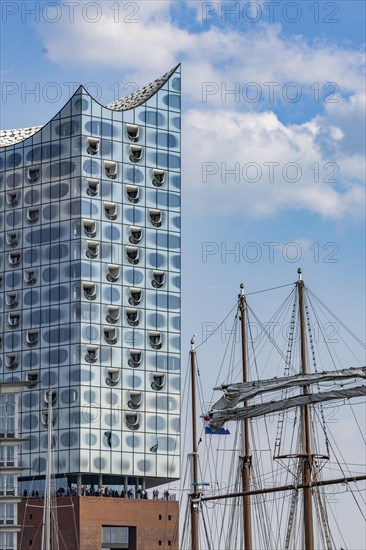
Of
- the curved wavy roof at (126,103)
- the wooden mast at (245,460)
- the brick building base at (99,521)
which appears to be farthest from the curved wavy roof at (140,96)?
the wooden mast at (245,460)

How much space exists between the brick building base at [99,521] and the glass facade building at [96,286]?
3157mm

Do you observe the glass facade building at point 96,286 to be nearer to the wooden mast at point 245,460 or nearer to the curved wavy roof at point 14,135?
the curved wavy roof at point 14,135

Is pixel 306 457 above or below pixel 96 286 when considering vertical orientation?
below

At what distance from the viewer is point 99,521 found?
430ft

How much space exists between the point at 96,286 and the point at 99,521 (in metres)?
21.8

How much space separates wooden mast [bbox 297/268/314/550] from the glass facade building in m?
46.0

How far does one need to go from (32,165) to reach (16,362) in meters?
19.1

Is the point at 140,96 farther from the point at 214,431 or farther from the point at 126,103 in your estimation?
the point at 214,431

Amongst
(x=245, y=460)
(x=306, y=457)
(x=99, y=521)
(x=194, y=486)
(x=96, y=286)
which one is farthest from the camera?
(x=96, y=286)

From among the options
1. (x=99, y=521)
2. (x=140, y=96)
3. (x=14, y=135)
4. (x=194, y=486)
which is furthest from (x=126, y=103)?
(x=194, y=486)

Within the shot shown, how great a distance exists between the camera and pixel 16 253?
14150 centimetres

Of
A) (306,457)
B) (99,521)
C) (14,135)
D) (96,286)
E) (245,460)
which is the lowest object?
(306,457)

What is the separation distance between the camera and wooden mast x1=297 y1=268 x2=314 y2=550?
8544 centimetres

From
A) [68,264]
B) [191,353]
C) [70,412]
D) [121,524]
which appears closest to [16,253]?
[68,264]
